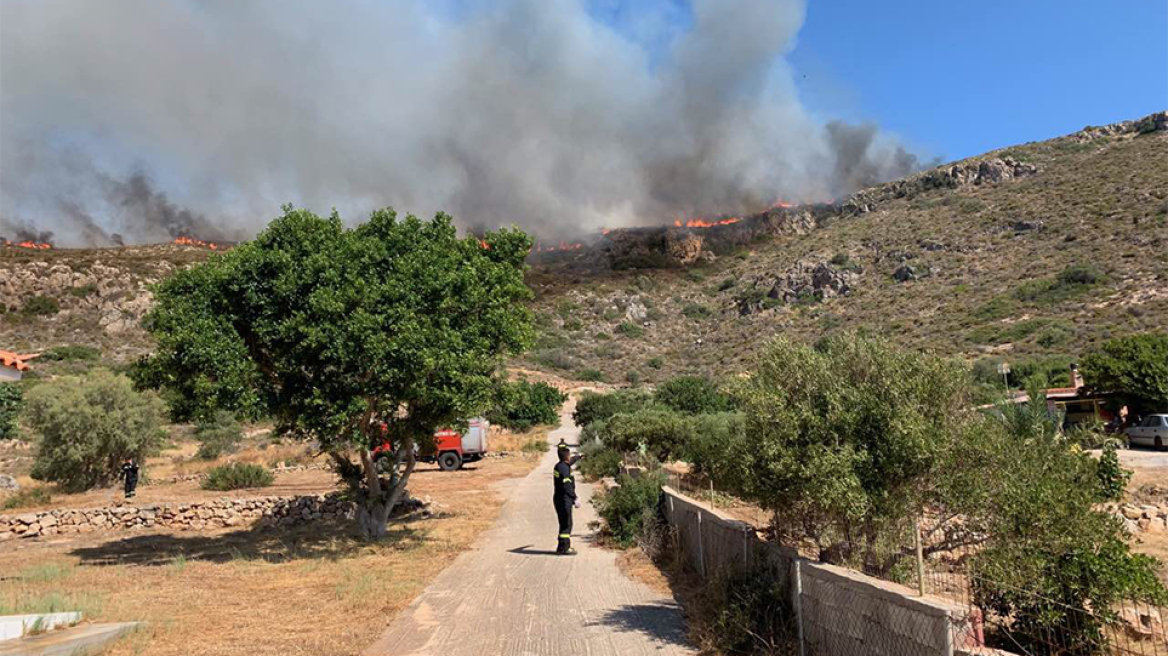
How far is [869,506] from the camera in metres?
5.84

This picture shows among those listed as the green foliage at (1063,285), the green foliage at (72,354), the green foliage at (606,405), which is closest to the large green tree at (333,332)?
the green foliage at (606,405)

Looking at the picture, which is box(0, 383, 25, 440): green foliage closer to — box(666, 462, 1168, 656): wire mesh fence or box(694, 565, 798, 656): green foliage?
box(694, 565, 798, 656): green foliage

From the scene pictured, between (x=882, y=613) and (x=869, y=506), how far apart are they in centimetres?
113

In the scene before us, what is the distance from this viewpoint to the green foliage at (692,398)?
35094 mm

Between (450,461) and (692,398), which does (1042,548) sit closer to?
(692,398)

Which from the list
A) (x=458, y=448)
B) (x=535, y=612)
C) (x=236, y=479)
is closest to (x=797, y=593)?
(x=535, y=612)

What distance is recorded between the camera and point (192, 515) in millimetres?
19297

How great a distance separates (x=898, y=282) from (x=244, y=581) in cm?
6815

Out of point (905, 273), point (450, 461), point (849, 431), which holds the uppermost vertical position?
point (905, 273)

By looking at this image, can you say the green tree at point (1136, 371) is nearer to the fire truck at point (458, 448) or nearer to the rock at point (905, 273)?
the fire truck at point (458, 448)

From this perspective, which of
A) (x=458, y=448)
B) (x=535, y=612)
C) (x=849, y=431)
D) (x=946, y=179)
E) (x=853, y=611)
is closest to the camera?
(x=853, y=611)

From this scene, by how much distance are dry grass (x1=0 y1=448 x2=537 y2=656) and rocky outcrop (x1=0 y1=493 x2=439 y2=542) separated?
1.08 m

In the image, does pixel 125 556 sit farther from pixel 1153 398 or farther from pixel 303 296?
pixel 1153 398

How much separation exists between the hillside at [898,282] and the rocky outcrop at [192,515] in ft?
81.7
